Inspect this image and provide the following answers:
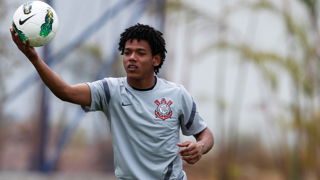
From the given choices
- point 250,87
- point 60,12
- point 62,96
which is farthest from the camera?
point 250,87

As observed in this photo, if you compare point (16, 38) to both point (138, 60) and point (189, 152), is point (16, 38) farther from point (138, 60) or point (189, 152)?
point (189, 152)

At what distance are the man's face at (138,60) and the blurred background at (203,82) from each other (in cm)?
543

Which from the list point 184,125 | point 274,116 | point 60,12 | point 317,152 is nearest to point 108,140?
point 60,12

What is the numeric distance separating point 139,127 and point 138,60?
1.20 feet

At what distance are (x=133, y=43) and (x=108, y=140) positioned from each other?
20.1ft

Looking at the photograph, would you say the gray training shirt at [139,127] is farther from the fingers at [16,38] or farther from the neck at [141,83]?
the fingers at [16,38]

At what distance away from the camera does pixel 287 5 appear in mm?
11828

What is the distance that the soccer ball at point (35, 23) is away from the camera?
390cm

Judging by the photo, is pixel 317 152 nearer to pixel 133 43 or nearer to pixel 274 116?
pixel 274 116

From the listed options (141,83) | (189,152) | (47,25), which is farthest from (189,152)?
(47,25)

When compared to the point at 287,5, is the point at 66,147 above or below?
below

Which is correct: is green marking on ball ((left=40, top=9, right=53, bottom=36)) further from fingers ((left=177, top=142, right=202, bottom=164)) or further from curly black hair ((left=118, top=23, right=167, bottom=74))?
fingers ((left=177, top=142, right=202, bottom=164))

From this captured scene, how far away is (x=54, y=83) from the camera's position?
13.0 ft

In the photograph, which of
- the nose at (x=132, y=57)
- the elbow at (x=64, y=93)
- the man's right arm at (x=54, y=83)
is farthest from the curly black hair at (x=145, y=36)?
the elbow at (x=64, y=93)
